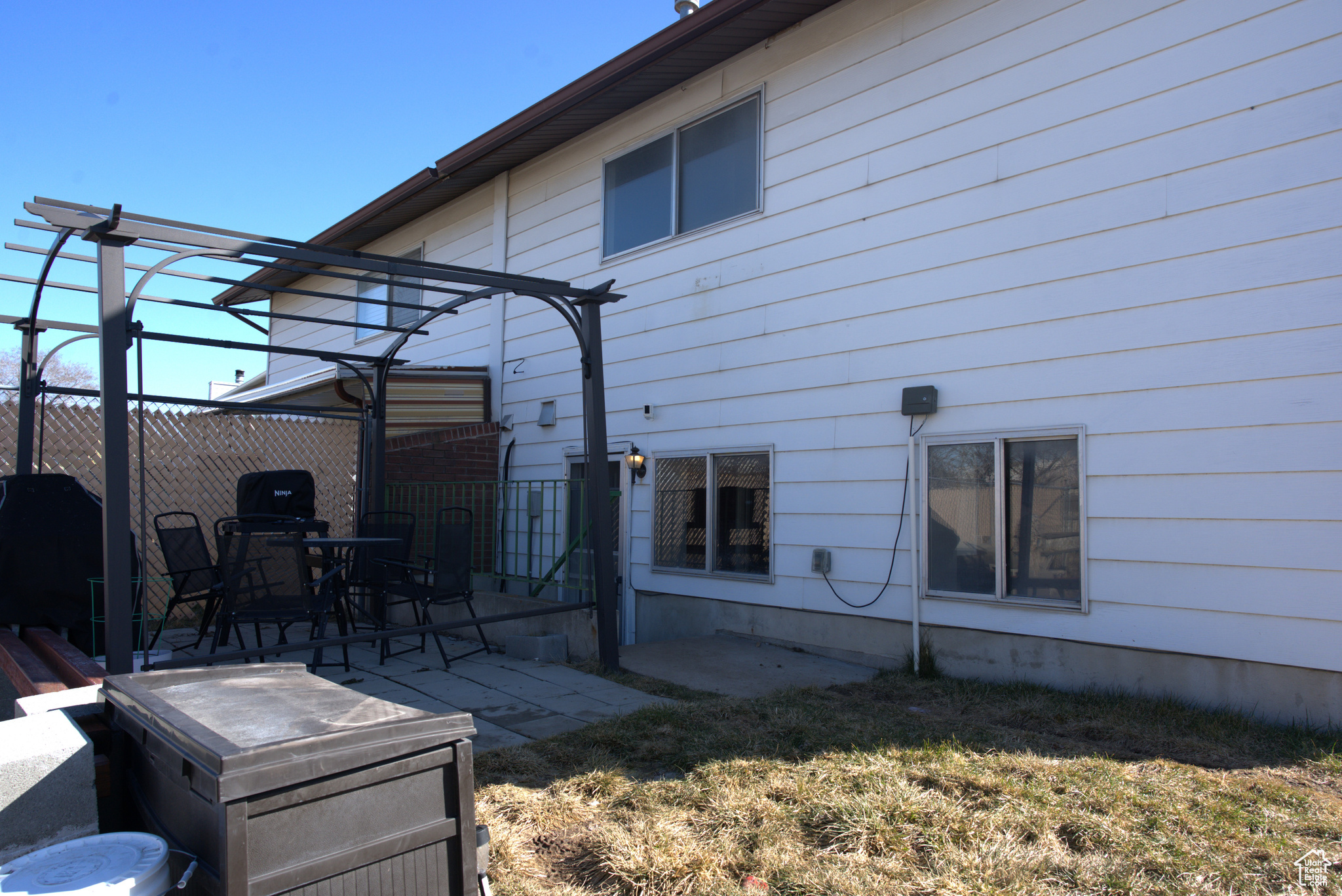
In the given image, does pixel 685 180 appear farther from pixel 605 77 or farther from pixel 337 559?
pixel 337 559

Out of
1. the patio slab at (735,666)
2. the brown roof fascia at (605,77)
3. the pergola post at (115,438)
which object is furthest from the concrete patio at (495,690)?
the brown roof fascia at (605,77)

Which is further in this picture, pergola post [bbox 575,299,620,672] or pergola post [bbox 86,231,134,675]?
pergola post [bbox 575,299,620,672]

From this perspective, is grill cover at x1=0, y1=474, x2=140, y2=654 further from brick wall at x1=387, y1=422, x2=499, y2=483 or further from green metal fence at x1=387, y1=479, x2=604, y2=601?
brick wall at x1=387, y1=422, x2=499, y2=483

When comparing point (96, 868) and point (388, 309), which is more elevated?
point (388, 309)

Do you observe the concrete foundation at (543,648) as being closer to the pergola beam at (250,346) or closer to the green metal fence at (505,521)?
the green metal fence at (505,521)

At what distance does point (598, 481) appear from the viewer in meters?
5.88

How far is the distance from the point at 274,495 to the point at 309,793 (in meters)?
6.39

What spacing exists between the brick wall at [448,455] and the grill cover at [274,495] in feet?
2.93

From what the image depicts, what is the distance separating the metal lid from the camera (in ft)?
5.75

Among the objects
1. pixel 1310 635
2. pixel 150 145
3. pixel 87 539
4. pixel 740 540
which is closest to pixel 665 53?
pixel 740 540

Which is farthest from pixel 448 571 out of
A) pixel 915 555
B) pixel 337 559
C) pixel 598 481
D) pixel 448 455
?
pixel 915 555

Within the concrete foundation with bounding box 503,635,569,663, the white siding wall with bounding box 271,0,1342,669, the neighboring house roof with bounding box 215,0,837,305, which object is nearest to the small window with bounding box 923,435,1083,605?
the white siding wall with bounding box 271,0,1342,669

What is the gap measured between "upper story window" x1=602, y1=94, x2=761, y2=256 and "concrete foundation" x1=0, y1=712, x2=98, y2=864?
6019 mm

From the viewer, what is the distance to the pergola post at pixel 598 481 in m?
5.82
